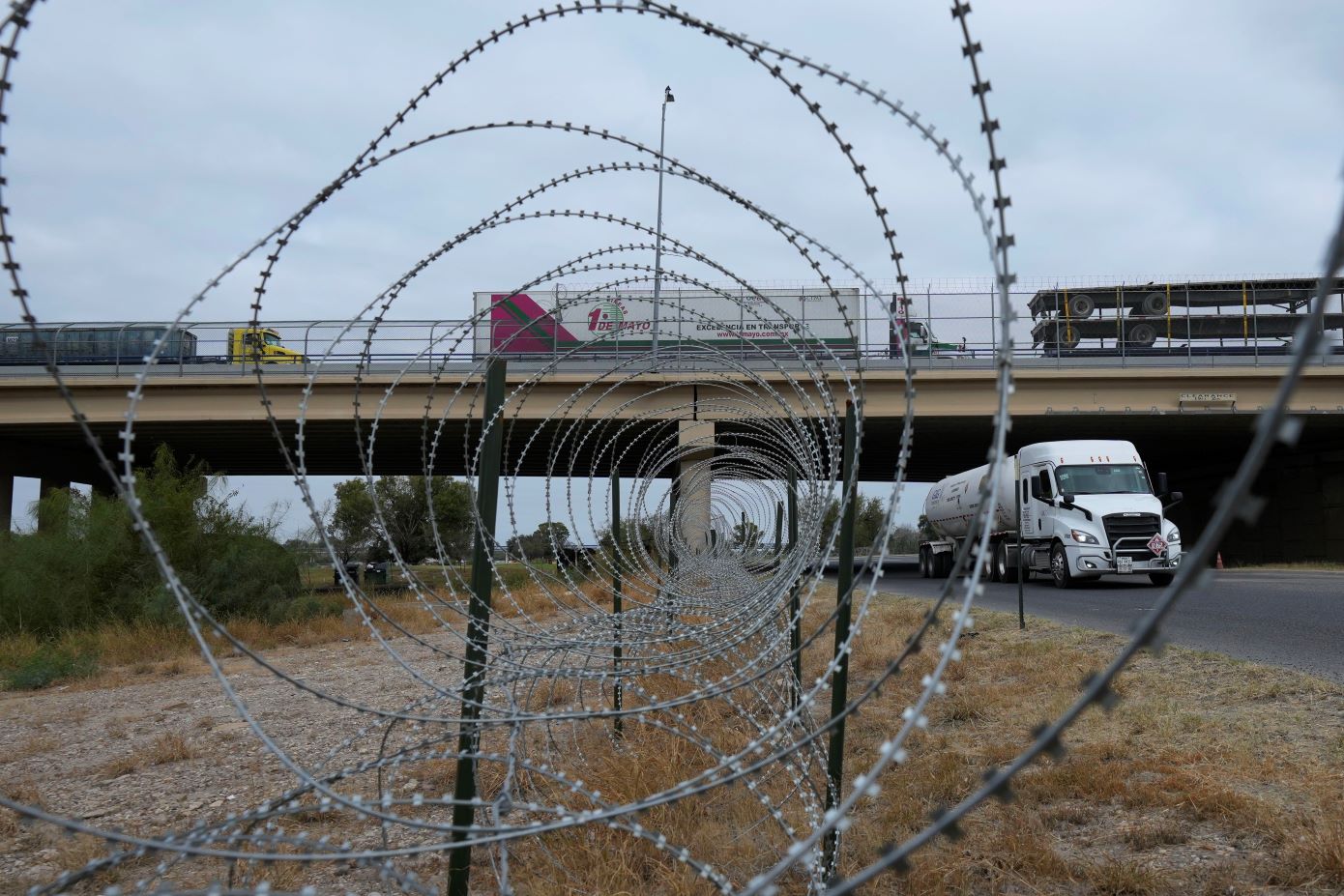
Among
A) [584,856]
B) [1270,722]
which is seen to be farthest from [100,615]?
[1270,722]

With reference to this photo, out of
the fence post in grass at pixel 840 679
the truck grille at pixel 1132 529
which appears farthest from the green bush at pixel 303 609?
the truck grille at pixel 1132 529

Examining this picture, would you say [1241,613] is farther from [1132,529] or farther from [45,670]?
[45,670]

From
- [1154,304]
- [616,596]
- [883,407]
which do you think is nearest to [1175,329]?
[1154,304]

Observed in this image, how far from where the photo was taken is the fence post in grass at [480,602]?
340 cm

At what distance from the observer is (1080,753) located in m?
5.57

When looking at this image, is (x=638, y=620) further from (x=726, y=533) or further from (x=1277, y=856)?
(x=726, y=533)

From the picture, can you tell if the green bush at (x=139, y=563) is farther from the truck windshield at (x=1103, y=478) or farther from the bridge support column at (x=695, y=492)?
the truck windshield at (x=1103, y=478)

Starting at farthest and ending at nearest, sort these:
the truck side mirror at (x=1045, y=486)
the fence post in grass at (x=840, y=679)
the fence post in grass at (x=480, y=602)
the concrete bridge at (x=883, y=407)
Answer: the concrete bridge at (x=883, y=407) → the truck side mirror at (x=1045, y=486) → the fence post in grass at (x=840, y=679) → the fence post in grass at (x=480, y=602)

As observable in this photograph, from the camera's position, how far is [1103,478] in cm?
2178

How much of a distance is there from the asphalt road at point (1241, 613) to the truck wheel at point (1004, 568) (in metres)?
3.43

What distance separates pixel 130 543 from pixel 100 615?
123 centimetres

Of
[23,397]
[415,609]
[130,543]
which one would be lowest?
[415,609]

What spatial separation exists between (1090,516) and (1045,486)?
5.24 ft

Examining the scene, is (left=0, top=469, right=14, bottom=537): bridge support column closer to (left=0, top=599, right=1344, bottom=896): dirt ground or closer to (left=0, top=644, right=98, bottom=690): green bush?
(left=0, top=644, right=98, bottom=690): green bush
